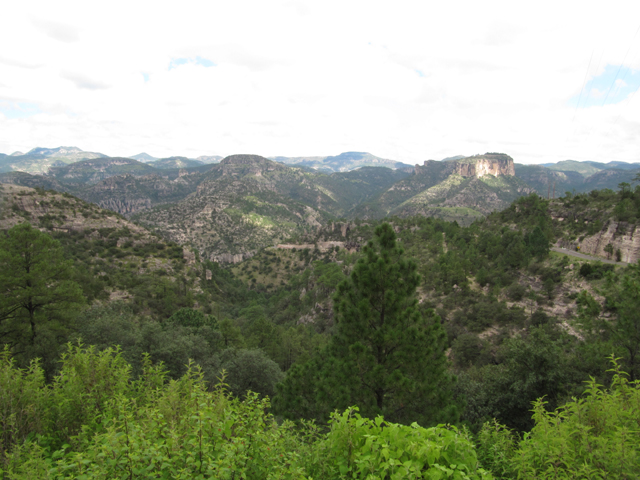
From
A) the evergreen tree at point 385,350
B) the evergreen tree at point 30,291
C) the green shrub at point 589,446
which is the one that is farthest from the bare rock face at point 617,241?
the evergreen tree at point 30,291

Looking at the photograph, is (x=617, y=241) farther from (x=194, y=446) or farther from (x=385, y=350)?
(x=194, y=446)

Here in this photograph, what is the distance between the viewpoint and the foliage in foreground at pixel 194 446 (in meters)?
4.17

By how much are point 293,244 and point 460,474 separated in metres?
135

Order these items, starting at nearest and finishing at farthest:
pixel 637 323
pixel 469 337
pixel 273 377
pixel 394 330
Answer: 1. pixel 394 330
2. pixel 637 323
3. pixel 273 377
4. pixel 469 337

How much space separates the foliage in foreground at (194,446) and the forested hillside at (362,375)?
4cm

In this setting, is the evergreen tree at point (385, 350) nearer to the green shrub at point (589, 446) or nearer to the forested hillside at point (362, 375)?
the forested hillside at point (362, 375)

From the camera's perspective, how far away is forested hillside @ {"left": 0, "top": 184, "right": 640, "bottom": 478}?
475 centimetres

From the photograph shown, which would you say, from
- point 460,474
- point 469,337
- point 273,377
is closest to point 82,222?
point 273,377

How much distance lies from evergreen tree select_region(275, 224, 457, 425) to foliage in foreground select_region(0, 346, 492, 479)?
5.33 metres

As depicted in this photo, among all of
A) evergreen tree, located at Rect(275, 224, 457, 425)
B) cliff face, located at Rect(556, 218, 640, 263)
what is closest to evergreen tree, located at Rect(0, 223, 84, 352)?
evergreen tree, located at Rect(275, 224, 457, 425)

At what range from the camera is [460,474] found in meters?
4.29

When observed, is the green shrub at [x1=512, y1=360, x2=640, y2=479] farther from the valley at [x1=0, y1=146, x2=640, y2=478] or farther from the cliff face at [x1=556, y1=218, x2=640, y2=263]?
the cliff face at [x1=556, y1=218, x2=640, y2=263]

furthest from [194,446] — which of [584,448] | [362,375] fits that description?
[362,375]

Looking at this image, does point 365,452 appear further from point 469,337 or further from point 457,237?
point 457,237
